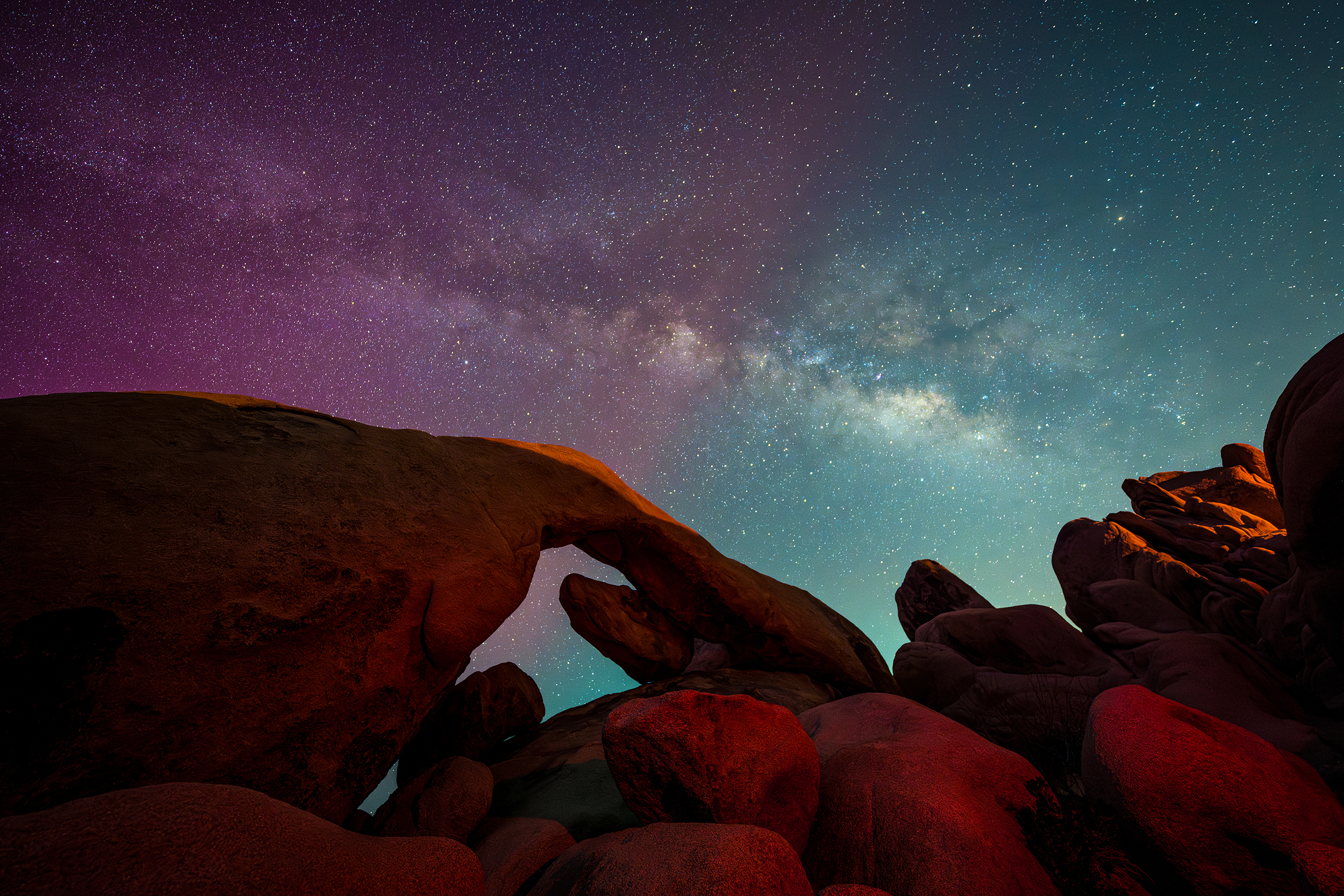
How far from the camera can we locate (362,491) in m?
5.24

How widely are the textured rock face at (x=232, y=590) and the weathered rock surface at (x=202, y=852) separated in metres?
1.90

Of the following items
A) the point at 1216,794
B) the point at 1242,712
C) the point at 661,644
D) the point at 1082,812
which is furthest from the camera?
the point at 661,644

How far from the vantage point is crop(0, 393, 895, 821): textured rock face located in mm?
3246

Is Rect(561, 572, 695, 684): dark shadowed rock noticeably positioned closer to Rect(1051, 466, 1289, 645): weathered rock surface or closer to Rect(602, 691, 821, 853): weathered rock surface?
Rect(602, 691, 821, 853): weathered rock surface

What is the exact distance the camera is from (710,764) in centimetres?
367

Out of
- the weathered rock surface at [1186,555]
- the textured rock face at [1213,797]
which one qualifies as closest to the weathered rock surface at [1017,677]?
the textured rock face at [1213,797]

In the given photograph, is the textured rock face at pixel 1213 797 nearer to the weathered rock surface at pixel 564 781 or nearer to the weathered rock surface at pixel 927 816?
the weathered rock surface at pixel 927 816

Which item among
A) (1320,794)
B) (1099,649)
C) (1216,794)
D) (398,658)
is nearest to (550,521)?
(398,658)

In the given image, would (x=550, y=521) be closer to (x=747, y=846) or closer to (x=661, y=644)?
(x=661, y=644)

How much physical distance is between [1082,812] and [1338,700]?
726 cm

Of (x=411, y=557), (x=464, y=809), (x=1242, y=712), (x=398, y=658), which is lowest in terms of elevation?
(x=464, y=809)

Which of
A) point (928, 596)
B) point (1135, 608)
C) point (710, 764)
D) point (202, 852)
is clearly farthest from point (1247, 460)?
point (202, 852)

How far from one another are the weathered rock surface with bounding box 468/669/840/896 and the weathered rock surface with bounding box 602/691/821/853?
1113 millimetres

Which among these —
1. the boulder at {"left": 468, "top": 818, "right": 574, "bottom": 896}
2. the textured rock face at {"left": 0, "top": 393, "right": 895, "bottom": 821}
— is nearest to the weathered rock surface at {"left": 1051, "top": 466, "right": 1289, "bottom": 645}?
the boulder at {"left": 468, "top": 818, "right": 574, "bottom": 896}
